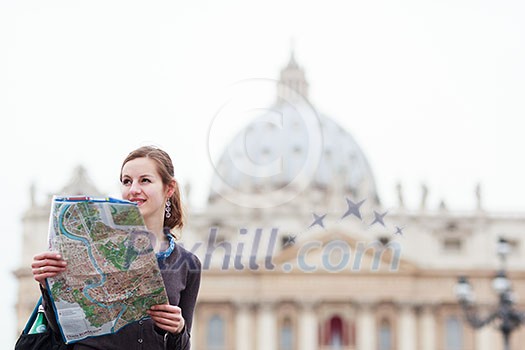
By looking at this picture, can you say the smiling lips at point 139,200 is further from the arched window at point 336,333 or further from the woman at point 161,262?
the arched window at point 336,333

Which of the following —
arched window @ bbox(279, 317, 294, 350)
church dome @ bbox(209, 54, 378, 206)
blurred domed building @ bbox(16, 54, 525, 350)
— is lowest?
arched window @ bbox(279, 317, 294, 350)

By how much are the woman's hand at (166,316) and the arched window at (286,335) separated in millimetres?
43411

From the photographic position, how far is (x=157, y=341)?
338 cm

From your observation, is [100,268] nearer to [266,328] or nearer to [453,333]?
[266,328]

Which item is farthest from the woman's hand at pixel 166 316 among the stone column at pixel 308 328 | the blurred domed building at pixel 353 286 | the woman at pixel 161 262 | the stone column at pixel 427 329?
Answer: the stone column at pixel 427 329

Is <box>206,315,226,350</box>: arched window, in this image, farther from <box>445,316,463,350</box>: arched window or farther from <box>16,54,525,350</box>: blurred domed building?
<box>445,316,463,350</box>: arched window

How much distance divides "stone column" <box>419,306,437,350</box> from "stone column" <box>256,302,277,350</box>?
17.9 ft

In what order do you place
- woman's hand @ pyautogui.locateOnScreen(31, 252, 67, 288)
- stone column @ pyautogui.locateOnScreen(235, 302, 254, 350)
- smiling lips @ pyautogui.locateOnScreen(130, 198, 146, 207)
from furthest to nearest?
stone column @ pyautogui.locateOnScreen(235, 302, 254, 350) → smiling lips @ pyautogui.locateOnScreen(130, 198, 146, 207) → woman's hand @ pyautogui.locateOnScreen(31, 252, 67, 288)

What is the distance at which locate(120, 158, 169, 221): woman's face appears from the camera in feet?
11.3

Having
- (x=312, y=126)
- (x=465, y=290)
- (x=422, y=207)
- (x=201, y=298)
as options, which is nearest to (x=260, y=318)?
(x=201, y=298)

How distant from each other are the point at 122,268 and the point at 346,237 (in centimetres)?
4227

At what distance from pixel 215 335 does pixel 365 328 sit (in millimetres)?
5552

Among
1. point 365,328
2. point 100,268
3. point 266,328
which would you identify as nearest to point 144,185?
point 100,268

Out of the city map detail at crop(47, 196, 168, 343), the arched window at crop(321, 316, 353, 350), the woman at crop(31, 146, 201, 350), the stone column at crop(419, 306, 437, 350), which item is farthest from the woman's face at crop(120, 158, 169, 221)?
the stone column at crop(419, 306, 437, 350)
